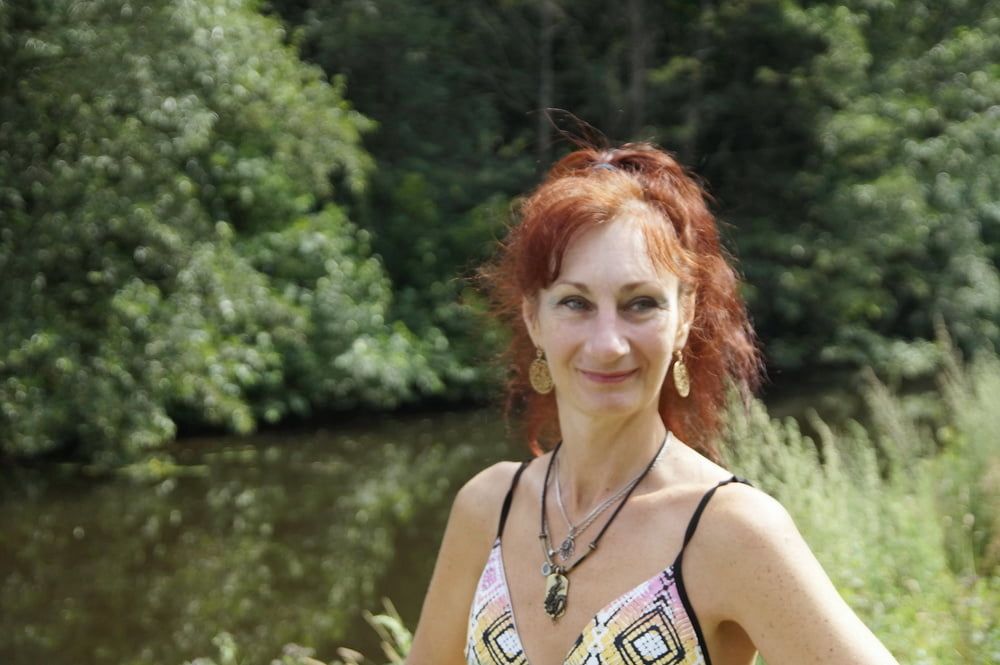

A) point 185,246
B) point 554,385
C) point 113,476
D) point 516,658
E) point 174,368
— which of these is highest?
point 554,385

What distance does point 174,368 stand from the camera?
11219 millimetres

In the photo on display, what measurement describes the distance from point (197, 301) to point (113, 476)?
165cm

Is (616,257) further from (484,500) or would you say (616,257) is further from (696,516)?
(484,500)

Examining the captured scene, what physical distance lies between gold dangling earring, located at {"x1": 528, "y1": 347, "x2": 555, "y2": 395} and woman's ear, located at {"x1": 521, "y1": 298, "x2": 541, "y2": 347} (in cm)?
4

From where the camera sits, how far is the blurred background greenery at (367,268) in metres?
8.30

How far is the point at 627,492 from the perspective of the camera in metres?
1.88

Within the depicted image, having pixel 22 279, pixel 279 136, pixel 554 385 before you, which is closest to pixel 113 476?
pixel 22 279

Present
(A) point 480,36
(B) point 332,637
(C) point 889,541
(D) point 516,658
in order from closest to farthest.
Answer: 1. (D) point 516,658
2. (C) point 889,541
3. (B) point 332,637
4. (A) point 480,36

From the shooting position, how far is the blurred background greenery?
27.2 feet

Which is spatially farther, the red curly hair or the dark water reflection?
the dark water reflection

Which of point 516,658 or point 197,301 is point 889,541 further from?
point 197,301

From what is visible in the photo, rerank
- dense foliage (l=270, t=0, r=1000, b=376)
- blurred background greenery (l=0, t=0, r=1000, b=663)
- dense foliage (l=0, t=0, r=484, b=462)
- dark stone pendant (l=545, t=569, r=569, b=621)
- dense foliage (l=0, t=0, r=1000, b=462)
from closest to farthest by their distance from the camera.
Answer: dark stone pendant (l=545, t=569, r=569, b=621), blurred background greenery (l=0, t=0, r=1000, b=663), dense foliage (l=0, t=0, r=484, b=462), dense foliage (l=0, t=0, r=1000, b=462), dense foliage (l=270, t=0, r=1000, b=376)

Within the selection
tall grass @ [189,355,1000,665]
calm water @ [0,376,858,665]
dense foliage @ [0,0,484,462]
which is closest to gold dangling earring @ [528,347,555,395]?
tall grass @ [189,355,1000,665]

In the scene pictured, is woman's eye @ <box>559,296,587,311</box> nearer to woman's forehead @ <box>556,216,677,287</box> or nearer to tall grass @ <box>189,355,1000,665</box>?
woman's forehead @ <box>556,216,677,287</box>
